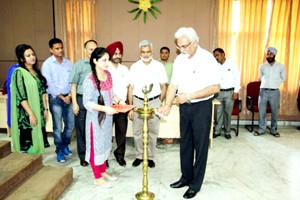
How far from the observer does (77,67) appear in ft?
10.8

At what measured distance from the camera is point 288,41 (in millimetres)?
5664

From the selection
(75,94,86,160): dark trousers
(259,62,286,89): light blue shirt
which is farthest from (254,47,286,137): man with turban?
(75,94,86,160): dark trousers

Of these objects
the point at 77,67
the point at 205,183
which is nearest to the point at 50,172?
the point at 77,67

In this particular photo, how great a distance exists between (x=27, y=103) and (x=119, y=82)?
1.06 meters

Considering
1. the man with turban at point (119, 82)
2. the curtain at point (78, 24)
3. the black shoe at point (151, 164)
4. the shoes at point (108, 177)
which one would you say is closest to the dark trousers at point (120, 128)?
the man with turban at point (119, 82)

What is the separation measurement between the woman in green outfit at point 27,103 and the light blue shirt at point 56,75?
0.65 feet

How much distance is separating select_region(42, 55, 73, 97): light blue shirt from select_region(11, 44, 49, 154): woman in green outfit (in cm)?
20

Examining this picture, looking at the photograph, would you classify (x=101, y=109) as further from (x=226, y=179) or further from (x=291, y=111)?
(x=291, y=111)

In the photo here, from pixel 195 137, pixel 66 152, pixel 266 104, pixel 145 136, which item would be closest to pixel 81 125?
pixel 66 152

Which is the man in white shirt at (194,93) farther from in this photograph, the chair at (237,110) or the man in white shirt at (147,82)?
the chair at (237,110)

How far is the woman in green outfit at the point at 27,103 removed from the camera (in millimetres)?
3016

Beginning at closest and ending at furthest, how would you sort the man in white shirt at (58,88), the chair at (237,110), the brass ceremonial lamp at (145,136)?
the brass ceremonial lamp at (145,136) → the man in white shirt at (58,88) → the chair at (237,110)

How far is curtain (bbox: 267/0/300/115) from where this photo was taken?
5598mm

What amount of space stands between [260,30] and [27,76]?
4.57 metres
